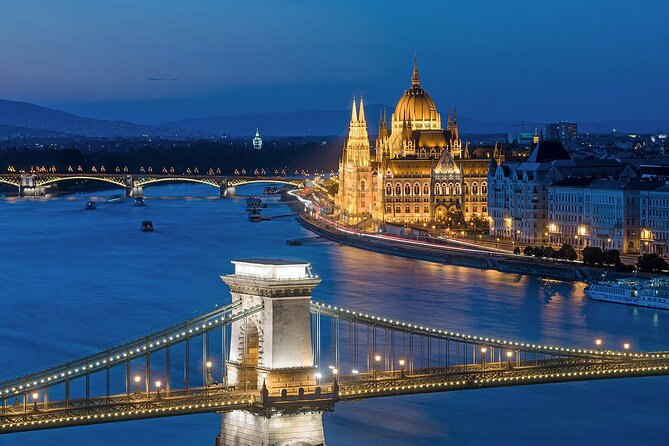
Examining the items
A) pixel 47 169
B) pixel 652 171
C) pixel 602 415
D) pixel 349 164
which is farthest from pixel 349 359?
pixel 47 169

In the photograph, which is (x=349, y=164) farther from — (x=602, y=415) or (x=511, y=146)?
(x=602, y=415)

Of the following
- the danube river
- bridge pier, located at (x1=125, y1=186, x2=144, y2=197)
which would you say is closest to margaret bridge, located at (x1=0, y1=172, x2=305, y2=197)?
bridge pier, located at (x1=125, y1=186, x2=144, y2=197)

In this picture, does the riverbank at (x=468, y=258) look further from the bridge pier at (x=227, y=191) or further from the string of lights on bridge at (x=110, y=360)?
the bridge pier at (x=227, y=191)

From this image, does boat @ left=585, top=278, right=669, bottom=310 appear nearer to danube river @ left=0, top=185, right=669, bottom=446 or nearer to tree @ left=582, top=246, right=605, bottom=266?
danube river @ left=0, top=185, right=669, bottom=446

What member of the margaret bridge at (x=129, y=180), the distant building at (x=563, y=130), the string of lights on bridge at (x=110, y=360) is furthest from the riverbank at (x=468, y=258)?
the distant building at (x=563, y=130)

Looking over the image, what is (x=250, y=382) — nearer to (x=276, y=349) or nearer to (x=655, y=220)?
(x=276, y=349)
